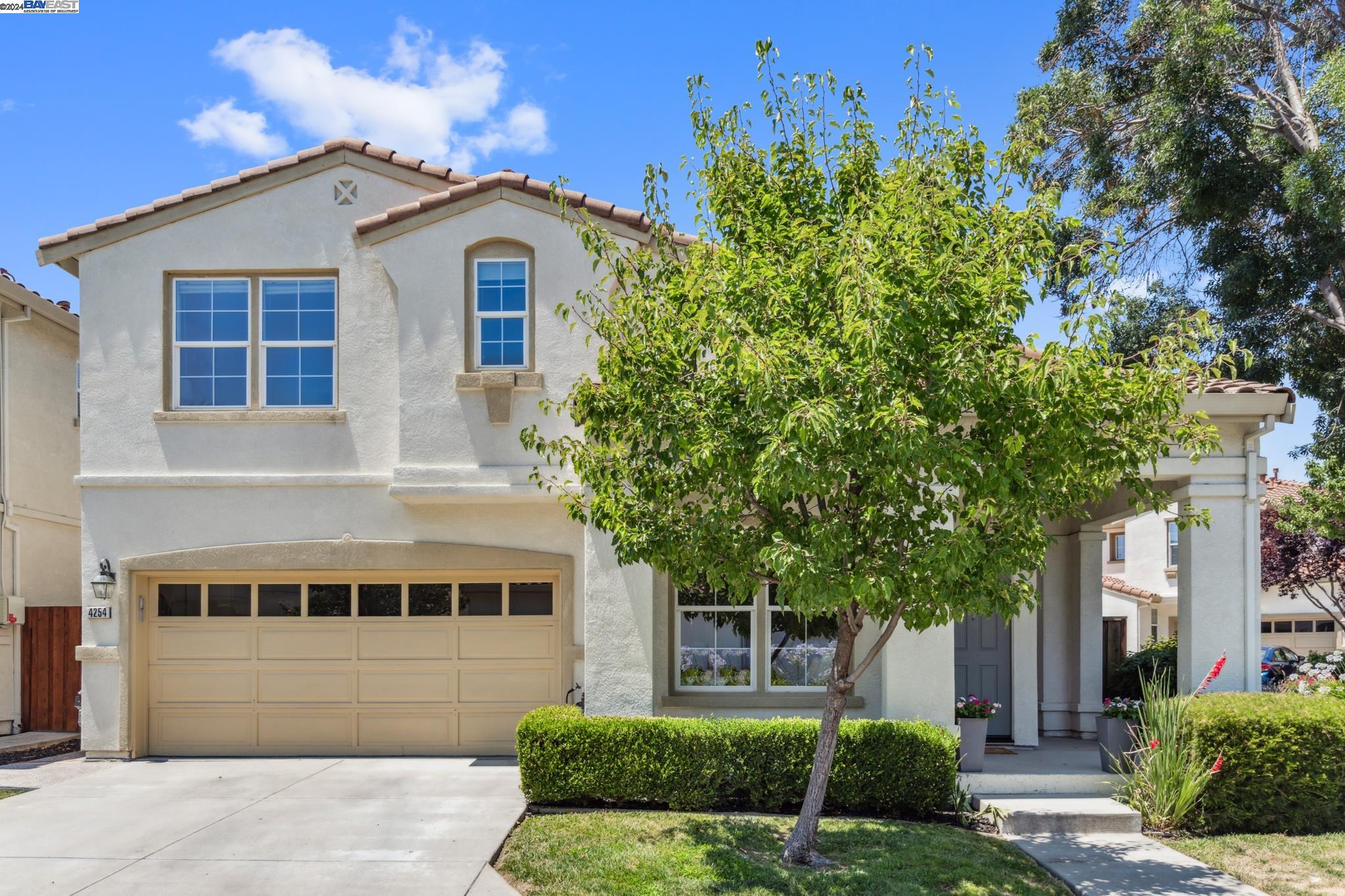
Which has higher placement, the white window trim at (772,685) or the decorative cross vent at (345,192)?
the decorative cross vent at (345,192)

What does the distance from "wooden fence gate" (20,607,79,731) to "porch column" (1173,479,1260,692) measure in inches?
514

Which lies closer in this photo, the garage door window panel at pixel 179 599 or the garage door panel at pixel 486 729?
the garage door panel at pixel 486 729

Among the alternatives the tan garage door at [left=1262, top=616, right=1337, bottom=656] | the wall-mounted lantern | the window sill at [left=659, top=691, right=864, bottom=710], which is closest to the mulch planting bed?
the wall-mounted lantern

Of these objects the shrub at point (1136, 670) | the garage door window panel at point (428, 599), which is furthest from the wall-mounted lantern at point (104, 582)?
the shrub at point (1136, 670)

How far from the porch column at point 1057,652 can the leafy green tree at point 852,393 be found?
538 cm

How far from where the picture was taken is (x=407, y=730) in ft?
38.7

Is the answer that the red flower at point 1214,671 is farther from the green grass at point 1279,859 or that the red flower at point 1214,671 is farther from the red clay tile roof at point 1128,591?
the red clay tile roof at point 1128,591

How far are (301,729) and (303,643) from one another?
99 centimetres

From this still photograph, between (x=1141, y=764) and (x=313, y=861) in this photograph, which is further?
(x=1141, y=764)

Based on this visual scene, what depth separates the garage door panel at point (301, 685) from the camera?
38.9ft

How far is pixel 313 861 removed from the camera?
757cm

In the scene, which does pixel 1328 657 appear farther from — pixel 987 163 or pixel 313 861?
pixel 313 861

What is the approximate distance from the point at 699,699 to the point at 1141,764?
4173mm

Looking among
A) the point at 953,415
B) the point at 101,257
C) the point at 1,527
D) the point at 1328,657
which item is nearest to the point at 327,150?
the point at 101,257
